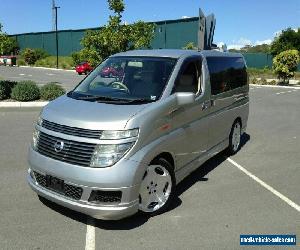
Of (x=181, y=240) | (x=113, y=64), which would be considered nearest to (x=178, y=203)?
(x=181, y=240)

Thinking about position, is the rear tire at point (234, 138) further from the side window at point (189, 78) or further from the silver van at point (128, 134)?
the side window at point (189, 78)

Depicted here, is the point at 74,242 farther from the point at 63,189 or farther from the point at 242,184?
the point at 242,184

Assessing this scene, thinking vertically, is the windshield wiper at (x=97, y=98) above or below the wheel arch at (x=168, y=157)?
above

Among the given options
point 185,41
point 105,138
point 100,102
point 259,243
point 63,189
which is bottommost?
point 259,243

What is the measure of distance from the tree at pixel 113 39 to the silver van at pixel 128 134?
31.5 ft

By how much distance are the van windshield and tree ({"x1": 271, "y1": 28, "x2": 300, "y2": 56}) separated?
46.4 m

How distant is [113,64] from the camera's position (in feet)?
19.8

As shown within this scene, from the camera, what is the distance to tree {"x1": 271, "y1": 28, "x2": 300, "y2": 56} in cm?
4878

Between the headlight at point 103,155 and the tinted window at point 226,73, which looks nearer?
the headlight at point 103,155

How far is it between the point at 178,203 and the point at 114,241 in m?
1.34

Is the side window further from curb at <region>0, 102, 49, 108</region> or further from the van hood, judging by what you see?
curb at <region>0, 102, 49, 108</region>

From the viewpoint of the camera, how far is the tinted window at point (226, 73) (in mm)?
6332

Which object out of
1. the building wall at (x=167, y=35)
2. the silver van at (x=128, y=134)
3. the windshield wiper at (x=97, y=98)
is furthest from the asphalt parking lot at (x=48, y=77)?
the building wall at (x=167, y=35)

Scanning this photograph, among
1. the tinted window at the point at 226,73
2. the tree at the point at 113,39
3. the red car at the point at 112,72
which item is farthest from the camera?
the tree at the point at 113,39
